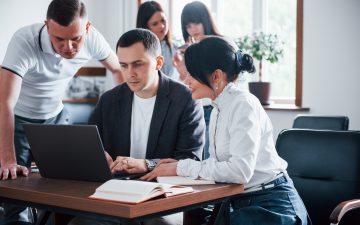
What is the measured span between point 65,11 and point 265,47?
2910mm

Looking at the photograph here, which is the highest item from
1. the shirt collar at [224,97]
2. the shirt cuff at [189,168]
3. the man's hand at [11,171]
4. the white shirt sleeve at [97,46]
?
the white shirt sleeve at [97,46]

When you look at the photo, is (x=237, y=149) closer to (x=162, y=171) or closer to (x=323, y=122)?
(x=162, y=171)

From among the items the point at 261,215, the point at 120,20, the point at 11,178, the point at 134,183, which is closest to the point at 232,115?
the point at 261,215

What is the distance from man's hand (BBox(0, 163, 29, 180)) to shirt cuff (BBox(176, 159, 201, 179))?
22.4 inches

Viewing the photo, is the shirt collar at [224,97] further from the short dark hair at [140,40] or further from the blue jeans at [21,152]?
the blue jeans at [21,152]

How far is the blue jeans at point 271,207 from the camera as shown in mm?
1837

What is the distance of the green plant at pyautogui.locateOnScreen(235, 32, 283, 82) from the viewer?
16.1 ft

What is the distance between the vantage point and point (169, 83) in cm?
233

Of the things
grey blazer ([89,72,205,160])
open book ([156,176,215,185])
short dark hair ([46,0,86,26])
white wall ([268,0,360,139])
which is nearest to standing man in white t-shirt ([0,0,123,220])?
short dark hair ([46,0,86,26])

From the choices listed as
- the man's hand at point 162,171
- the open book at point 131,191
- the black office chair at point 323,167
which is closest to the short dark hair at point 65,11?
the man's hand at point 162,171

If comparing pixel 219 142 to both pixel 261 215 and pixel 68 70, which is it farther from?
pixel 68 70

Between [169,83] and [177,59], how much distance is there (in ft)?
4.17

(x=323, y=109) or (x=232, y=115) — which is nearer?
(x=232, y=115)

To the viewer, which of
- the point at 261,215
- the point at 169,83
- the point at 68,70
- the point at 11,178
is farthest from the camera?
the point at 68,70
